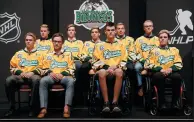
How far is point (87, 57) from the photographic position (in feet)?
24.4

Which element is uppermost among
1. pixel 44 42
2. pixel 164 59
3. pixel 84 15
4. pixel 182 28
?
pixel 84 15

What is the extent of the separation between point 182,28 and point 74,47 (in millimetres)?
2166

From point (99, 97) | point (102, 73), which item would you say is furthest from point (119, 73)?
point (99, 97)

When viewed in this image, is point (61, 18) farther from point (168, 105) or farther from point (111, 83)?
point (168, 105)

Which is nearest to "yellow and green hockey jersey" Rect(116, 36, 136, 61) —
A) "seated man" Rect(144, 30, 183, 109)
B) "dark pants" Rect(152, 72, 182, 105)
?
"seated man" Rect(144, 30, 183, 109)

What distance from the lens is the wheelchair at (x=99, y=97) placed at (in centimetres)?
658

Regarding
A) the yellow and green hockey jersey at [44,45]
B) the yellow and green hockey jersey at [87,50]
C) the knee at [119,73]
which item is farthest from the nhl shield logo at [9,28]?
the knee at [119,73]

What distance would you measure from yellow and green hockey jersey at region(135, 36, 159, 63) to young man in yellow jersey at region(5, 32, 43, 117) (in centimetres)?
171

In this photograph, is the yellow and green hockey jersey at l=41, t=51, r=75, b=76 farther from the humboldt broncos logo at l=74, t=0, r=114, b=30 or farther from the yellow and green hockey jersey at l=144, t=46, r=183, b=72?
the humboldt broncos logo at l=74, t=0, r=114, b=30

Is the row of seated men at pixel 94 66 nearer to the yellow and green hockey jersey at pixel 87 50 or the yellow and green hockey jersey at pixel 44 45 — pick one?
the yellow and green hockey jersey at pixel 87 50

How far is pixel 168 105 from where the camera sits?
6664mm

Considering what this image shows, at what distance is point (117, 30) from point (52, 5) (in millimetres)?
1459

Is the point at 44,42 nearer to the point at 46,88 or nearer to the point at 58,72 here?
the point at 58,72

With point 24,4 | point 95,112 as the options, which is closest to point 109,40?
point 95,112
